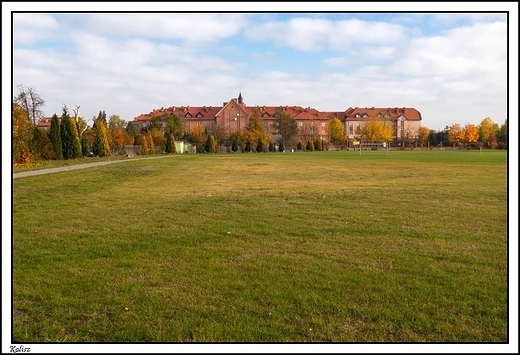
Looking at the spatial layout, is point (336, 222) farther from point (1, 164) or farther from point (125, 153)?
point (125, 153)

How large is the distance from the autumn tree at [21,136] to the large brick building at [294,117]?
217ft

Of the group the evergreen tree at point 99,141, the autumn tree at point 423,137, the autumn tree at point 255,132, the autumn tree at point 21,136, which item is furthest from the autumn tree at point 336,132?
the autumn tree at point 21,136

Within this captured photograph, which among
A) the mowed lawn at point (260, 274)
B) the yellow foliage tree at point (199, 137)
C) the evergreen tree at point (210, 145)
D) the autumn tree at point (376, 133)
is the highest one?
the autumn tree at point (376, 133)

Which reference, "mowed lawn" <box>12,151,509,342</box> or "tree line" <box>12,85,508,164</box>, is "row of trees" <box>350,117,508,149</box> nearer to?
"tree line" <box>12,85,508,164</box>

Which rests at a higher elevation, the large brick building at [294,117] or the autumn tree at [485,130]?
the large brick building at [294,117]

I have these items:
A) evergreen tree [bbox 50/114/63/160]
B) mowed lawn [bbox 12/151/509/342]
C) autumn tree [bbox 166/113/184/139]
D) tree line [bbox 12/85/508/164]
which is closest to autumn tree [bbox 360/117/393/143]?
tree line [bbox 12/85/508/164]

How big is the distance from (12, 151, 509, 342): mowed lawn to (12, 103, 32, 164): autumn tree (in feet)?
47.5

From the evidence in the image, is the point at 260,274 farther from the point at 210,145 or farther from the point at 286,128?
the point at 286,128

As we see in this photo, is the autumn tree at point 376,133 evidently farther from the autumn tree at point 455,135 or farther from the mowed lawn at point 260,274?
the mowed lawn at point 260,274

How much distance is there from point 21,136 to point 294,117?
83.0 m

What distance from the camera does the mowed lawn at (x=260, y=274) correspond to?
3.63m

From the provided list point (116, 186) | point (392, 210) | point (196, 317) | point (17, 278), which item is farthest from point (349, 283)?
point (116, 186)

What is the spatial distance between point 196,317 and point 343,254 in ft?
9.00

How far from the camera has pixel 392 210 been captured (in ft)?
31.9
